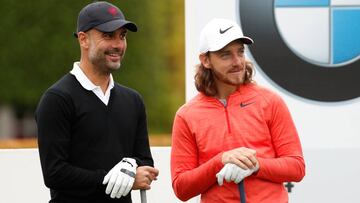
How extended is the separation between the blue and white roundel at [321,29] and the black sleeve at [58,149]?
5.90 ft

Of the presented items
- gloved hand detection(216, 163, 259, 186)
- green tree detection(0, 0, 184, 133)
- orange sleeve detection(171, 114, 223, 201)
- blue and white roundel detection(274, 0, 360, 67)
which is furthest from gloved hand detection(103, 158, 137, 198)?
blue and white roundel detection(274, 0, 360, 67)

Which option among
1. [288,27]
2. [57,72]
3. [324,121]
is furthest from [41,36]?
[324,121]

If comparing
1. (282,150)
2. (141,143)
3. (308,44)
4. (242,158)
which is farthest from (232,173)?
(308,44)

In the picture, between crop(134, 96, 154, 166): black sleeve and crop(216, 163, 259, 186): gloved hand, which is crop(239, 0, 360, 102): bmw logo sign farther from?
crop(216, 163, 259, 186): gloved hand

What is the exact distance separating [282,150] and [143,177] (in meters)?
0.47

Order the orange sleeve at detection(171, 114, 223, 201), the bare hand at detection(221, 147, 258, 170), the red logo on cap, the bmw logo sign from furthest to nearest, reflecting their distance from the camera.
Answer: the bmw logo sign → the red logo on cap → the orange sleeve at detection(171, 114, 223, 201) → the bare hand at detection(221, 147, 258, 170)

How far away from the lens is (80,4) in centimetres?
396

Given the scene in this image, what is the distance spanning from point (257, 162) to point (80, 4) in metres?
1.94

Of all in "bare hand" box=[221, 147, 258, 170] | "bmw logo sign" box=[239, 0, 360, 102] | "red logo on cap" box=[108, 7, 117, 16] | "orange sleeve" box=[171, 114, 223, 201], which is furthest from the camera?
"bmw logo sign" box=[239, 0, 360, 102]

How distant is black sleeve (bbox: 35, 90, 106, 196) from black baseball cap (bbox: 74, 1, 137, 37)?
267 mm

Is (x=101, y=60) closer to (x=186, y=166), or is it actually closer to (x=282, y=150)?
(x=186, y=166)

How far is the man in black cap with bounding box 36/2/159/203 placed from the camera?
7.80 feet

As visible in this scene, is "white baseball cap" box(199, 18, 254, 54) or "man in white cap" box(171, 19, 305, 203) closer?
"man in white cap" box(171, 19, 305, 203)

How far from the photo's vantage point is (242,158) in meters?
2.29
